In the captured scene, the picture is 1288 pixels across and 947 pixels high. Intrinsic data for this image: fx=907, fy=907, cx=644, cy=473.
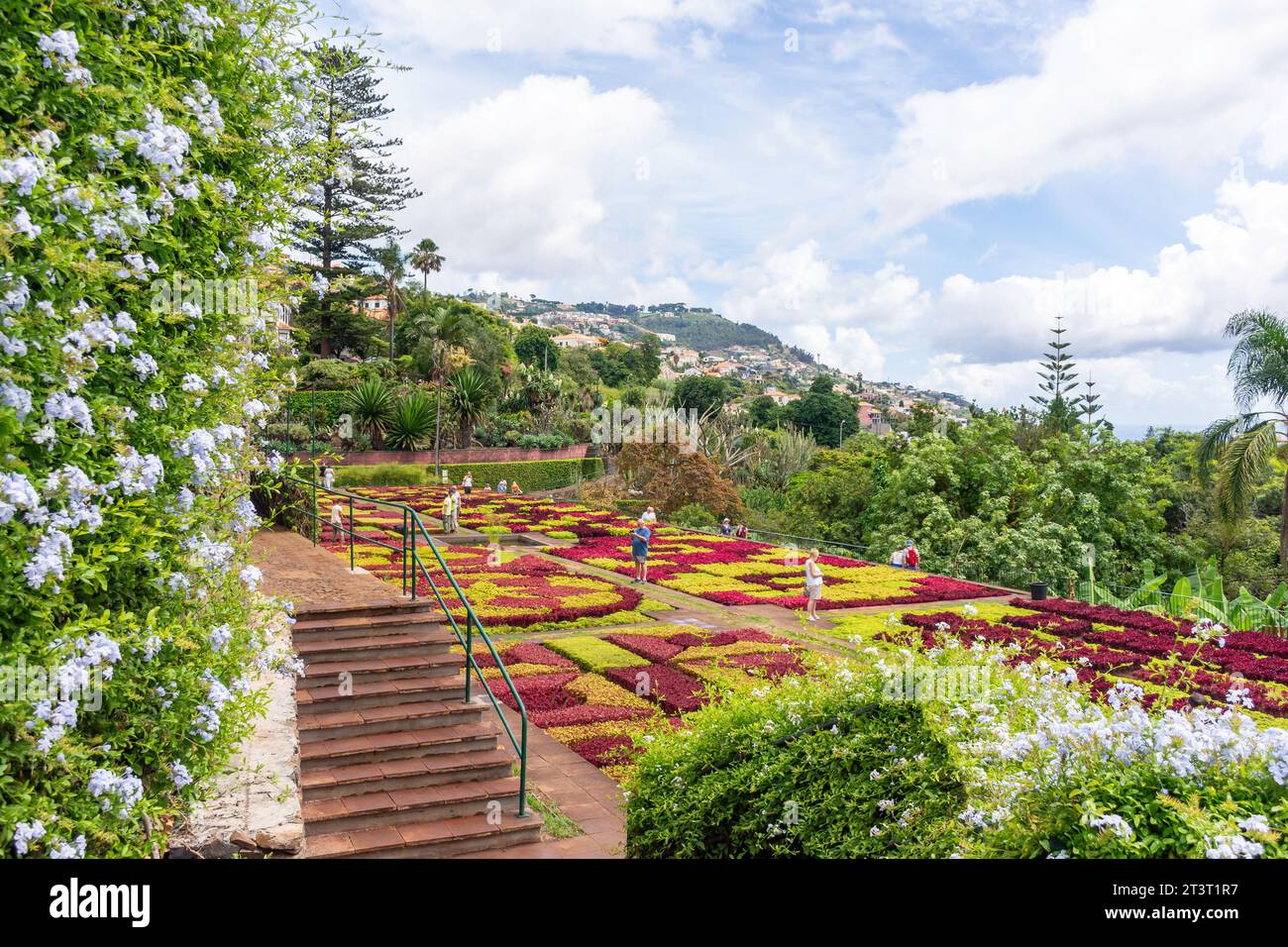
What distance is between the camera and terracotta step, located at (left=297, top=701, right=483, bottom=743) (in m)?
7.31

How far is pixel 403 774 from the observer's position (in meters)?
7.09

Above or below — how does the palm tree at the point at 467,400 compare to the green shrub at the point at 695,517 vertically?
above

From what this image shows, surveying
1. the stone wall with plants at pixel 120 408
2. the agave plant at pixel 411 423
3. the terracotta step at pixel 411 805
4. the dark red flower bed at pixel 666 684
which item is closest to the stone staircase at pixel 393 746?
the terracotta step at pixel 411 805

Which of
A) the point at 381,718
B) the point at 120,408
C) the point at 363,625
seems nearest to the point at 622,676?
the point at 363,625

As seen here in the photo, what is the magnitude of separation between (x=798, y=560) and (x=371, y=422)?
1053 inches

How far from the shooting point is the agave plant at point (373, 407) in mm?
43156

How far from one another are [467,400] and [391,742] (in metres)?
39.6

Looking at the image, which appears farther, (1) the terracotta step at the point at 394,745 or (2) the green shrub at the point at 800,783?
(1) the terracotta step at the point at 394,745

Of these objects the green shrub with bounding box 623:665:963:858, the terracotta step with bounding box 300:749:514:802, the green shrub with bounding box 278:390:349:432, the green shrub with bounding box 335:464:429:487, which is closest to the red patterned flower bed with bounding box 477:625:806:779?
the terracotta step with bounding box 300:749:514:802

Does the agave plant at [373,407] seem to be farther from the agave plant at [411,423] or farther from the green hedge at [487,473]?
the green hedge at [487,473]

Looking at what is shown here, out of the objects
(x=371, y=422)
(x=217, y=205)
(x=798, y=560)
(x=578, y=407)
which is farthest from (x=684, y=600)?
(x=578, y=407)

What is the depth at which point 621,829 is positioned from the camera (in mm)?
7309
